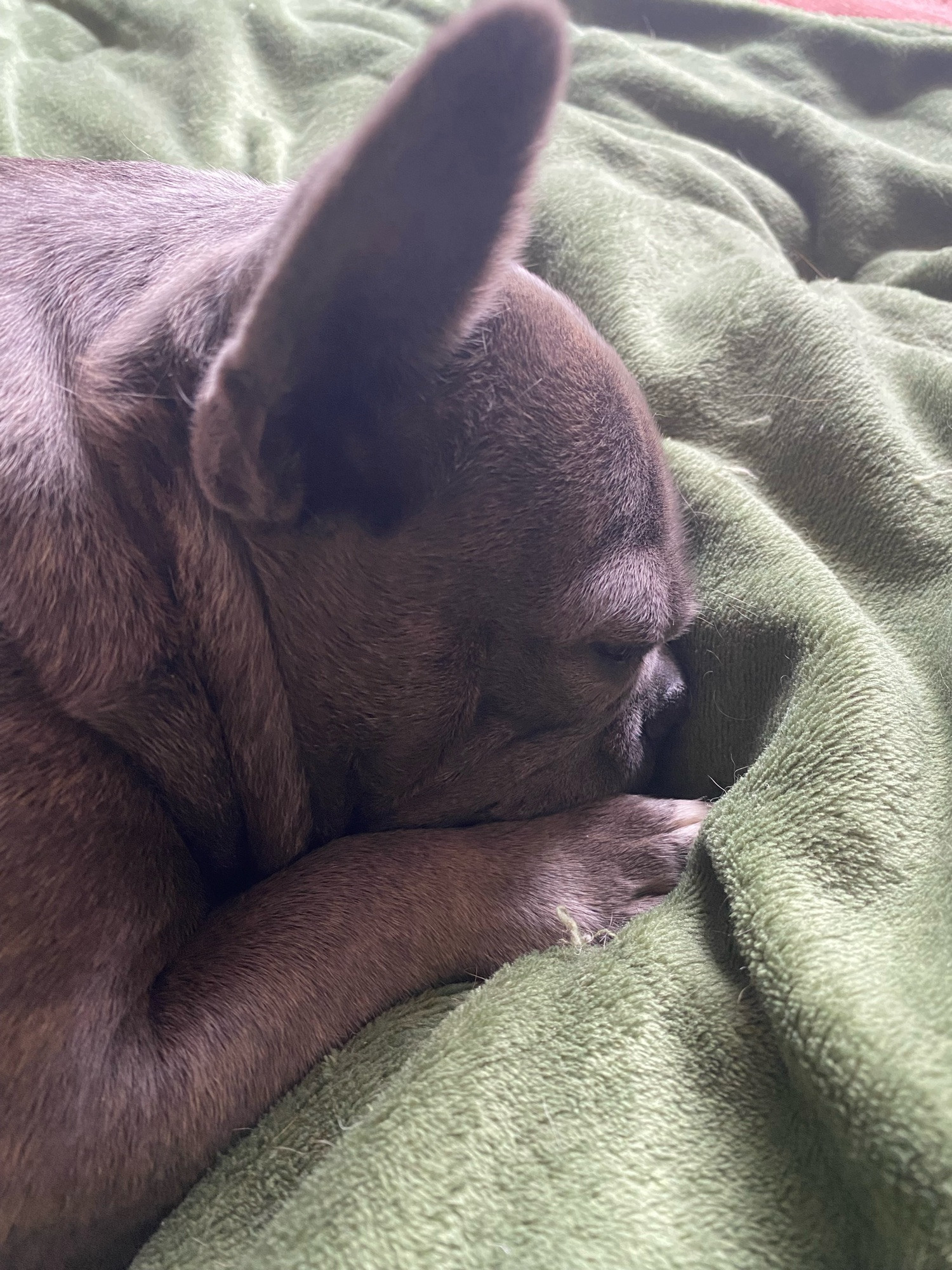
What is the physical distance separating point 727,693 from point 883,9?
283 cm

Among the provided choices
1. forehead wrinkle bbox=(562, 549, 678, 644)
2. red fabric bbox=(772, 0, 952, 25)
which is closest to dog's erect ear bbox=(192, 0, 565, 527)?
forehead wrinkle bbox=(562, 549, 678, 644)

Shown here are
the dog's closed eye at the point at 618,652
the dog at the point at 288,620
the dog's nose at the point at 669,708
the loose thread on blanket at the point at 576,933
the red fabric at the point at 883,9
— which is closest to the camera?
the dog at the point at 288,620

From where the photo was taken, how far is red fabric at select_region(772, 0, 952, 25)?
3.07 metres

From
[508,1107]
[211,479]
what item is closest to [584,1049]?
[508,1107]

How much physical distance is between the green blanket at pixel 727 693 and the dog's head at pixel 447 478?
0.28 metres

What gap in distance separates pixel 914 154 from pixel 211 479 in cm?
247

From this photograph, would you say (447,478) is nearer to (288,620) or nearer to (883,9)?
(288,620)

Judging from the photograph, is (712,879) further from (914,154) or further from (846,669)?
(914,154)

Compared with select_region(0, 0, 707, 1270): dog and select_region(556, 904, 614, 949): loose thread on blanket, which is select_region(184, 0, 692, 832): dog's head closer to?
select_region(0, 0, 707, 1270): dog

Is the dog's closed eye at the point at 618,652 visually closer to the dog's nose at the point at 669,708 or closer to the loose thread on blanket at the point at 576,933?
the dog's nose at the point at 669,708

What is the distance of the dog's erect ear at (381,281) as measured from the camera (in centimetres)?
81

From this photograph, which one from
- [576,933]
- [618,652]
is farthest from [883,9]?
[576,933]

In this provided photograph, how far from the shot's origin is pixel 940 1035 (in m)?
0.85

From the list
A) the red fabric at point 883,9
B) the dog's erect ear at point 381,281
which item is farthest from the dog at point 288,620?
the red fabric at point 883,9
